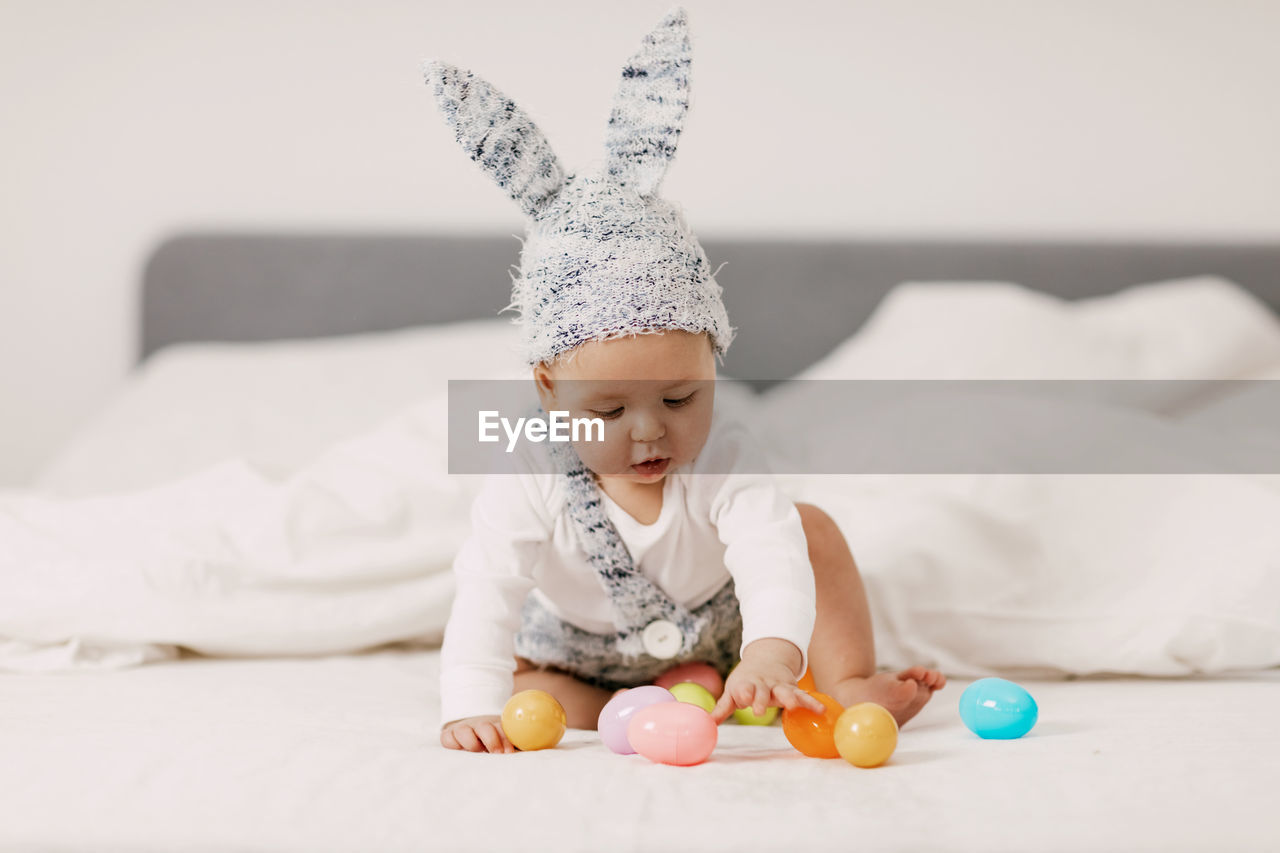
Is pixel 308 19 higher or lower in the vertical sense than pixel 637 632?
higher

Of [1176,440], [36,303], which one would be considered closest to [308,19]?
[36,303]

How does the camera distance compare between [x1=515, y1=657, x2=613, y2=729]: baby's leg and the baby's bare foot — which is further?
[x1=515, y1=657, x2=613, y2=729]: baby's leg

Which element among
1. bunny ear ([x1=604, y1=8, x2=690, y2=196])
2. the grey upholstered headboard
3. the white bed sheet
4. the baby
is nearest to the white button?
the baby

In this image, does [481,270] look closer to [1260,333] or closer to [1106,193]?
[1106,193]

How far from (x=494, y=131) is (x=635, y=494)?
32 centimetres

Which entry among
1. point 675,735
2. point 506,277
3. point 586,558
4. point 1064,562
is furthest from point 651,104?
point 506,277

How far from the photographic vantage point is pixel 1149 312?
1.80 metres

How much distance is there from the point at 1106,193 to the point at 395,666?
1672 mm

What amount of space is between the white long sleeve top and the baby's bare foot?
6cm

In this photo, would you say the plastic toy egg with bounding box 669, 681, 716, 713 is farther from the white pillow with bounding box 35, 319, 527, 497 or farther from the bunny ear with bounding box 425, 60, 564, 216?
the white pillow with bounding box 35, 319, 527, 497

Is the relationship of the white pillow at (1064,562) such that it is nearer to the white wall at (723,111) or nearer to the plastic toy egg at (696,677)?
the plastic toy egg at (696,677)

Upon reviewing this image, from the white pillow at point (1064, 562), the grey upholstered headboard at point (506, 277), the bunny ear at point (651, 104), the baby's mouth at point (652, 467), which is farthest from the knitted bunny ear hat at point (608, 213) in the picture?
the grey upholstered headboard at point (506, 277)

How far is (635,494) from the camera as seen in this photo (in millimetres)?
919

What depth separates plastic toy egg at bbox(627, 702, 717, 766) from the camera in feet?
2.32
